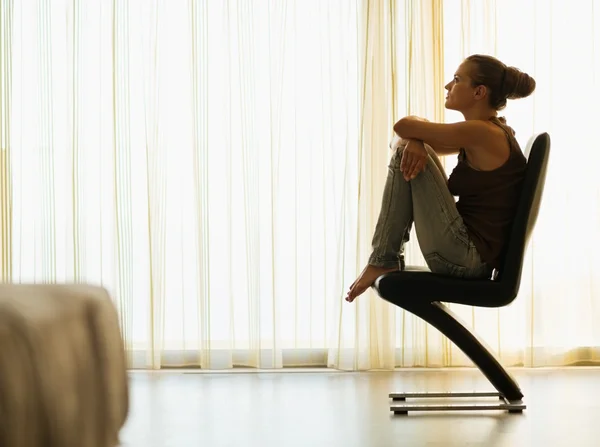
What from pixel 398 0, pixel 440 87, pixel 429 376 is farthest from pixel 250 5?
pixel 429 376

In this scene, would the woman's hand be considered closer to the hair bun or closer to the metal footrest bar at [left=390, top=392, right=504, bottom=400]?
the hair bun

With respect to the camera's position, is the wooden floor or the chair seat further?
the chair seat

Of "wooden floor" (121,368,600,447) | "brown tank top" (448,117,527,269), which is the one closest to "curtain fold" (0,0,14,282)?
"wooden floor" (121,368,600,447)

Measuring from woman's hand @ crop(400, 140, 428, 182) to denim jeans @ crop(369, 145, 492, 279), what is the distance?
0.02 meters

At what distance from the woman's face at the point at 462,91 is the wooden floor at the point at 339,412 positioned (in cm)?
110

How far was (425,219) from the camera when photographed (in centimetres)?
280

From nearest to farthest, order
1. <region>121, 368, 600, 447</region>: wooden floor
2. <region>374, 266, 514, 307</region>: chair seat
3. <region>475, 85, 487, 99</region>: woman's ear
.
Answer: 1. <region>121, 368, 600, 447</region>: wooden floor
2. <region>374, 266, 514, 307</region>: chair seat
3. <region>475, 85, 487, 99</region>: woman's ear

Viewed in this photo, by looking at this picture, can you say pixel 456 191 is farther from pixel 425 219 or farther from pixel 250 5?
pixel 250 5

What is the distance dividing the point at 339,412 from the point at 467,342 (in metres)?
0.51

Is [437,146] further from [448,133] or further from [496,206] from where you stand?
[496,206]

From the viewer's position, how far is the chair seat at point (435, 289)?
271cm

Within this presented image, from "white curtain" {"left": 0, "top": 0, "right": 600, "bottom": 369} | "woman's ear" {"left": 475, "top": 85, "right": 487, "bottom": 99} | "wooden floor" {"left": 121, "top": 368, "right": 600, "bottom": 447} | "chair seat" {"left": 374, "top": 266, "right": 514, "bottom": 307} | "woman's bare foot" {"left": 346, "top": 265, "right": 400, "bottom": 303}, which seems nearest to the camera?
"wooden floor" {"left": 121, "top": 368, "right": 600, "bottom": 447}

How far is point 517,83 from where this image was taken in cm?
289

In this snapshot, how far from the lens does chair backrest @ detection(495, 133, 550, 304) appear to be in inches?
108
